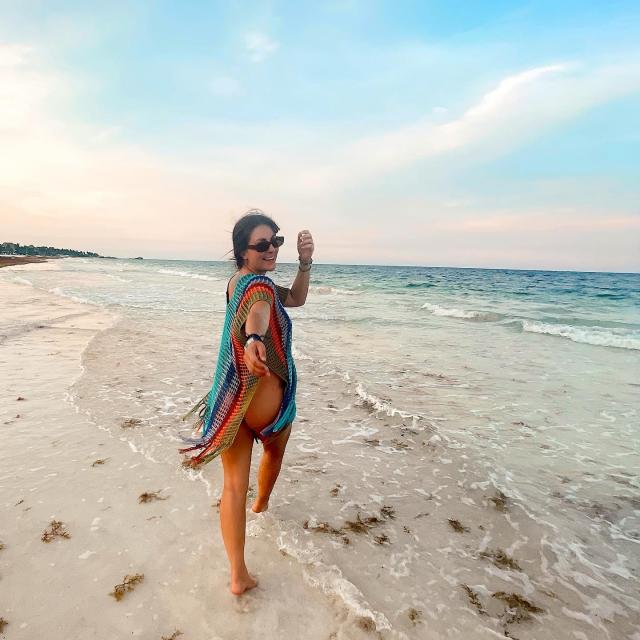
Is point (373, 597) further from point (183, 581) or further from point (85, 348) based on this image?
point (85, 348)

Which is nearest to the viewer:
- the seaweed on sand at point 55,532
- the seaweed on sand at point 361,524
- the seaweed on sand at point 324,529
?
the seaweed on sand at point 55,532

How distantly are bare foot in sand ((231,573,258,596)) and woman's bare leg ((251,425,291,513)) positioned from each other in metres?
0.73

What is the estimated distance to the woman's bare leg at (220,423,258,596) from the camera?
8.86 ft

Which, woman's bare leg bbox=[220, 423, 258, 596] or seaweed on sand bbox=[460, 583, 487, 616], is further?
seaweed on sand bbox=[460, 583, 487, 616]

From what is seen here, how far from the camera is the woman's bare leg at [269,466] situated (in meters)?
3.11

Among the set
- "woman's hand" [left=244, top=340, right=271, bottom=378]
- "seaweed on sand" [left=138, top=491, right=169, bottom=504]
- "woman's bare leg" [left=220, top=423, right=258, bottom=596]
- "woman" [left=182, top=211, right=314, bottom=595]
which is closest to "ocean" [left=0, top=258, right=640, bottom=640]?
"seaweed on sand" [left=138, top=491, right=169, bottom=504]

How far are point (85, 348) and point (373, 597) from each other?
343 inches

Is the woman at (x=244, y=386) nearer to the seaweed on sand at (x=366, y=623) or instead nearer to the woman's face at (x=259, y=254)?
the woman's face at (x=259, y=254)

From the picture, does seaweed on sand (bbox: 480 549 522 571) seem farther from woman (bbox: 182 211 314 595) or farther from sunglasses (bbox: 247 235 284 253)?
sunglasses (bbox: 247 235 284 253)

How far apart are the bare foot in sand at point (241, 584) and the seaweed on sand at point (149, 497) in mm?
1358

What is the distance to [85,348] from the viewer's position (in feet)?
31.7

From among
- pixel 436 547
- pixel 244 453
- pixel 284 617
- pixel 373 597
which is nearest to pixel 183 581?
pixel 284 617

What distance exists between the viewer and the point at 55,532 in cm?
333

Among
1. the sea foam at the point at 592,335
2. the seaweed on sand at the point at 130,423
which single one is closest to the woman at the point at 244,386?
the seaweed on sand at the point at 130,423
